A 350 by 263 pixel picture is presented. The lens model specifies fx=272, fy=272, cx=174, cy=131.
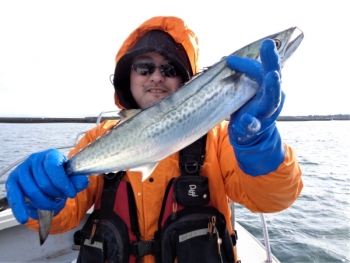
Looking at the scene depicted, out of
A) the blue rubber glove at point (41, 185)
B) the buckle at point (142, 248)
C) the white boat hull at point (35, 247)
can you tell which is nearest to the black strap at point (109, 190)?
the buckle at point (142, 248)

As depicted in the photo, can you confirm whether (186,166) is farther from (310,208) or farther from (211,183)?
(310,208)

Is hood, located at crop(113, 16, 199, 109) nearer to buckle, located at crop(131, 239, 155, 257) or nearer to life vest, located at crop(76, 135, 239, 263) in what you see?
life vest, located at crop(76, 135, 239, 263)

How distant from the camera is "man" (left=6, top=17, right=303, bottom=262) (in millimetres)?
2291

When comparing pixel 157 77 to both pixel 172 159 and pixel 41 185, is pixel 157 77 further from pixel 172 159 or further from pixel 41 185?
pixel 41 185

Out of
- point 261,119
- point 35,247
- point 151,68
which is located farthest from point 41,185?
point 35,247

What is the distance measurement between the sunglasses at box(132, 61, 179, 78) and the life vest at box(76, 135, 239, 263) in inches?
40.7

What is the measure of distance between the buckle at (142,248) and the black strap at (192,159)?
0.85 metres

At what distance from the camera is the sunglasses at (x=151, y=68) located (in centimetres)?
351

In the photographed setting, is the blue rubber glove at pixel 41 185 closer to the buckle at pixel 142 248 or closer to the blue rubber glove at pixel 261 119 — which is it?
the buckle at pixel 142 248

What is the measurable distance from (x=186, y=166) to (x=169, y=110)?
2.94 feet

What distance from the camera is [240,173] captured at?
2680mm

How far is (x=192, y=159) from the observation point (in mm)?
3094

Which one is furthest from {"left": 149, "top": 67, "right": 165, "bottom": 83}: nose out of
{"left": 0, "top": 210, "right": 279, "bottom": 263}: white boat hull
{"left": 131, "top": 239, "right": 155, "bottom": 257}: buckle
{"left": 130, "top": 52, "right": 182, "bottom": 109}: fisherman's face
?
{"left": 0, "top": 210, "right": 279, "bottom": 263}: white boat hull

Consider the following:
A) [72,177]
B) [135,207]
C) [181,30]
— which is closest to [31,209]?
[72,177]
